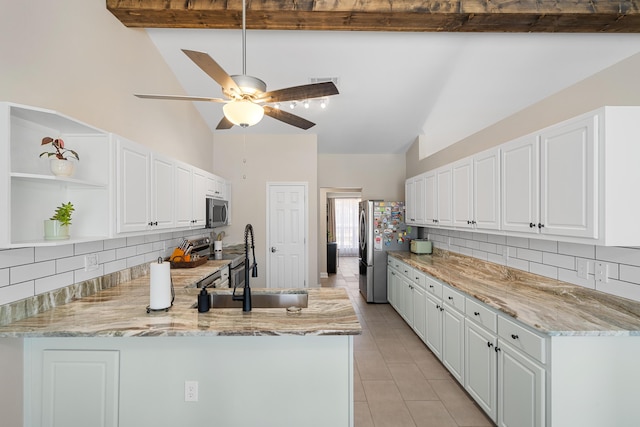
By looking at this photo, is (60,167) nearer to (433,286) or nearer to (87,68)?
(87,68)

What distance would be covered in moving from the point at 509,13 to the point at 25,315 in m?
3.93

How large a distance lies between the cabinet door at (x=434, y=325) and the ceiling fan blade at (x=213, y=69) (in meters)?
2.62

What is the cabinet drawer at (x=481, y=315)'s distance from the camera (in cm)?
206

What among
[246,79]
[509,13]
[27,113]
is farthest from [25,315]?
[509,13]

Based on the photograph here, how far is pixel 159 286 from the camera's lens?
6.05 ft

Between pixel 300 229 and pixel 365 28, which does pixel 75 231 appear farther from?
pixel 300 229

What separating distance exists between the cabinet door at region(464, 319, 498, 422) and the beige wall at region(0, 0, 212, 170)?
3314 millimetres

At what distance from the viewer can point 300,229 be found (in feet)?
17.0

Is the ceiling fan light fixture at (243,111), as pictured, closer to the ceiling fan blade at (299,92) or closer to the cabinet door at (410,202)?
the ceiling fan blade at (299,92)

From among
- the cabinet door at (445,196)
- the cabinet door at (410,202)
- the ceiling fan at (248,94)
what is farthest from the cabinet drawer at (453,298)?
the ceiling fan at (248,94)

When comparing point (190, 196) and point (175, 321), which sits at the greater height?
point (190, 196)

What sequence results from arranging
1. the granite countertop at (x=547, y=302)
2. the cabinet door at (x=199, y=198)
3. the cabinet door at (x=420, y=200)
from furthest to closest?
the cabinet door at (x=420, y=200) → the cabinet door at (x=199, y=198) → the granite countertop at (x=547, y=302)

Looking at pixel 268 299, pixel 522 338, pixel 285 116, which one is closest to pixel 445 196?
pixel 522 338

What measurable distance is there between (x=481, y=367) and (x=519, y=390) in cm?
43
